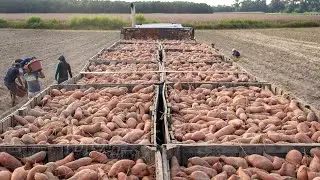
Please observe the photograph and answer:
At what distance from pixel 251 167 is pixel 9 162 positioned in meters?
2.55

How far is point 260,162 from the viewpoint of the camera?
4410mm

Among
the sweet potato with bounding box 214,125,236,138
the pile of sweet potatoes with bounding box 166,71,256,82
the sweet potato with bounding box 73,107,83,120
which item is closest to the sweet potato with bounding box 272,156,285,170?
the sweet potato with bounding box 214,125,236,138

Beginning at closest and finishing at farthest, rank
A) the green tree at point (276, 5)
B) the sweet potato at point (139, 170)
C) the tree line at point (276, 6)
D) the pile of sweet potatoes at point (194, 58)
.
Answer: the sweet potato at point (139, 170)
the pile of sweet potatoes at point (194, 58)
the tree line at point (276, 6)
the green tree at point (276, 5)

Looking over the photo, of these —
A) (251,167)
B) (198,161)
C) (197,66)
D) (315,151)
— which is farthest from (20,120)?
(197,66)

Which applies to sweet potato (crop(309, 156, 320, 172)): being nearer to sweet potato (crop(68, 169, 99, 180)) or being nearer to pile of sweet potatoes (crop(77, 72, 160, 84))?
sweet potato (crop(68, 169, 99, 180))

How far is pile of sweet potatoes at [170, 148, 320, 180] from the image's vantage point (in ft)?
13.6

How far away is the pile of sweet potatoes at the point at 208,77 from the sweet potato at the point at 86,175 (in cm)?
481

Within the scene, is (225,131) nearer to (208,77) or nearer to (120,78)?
(208,77)

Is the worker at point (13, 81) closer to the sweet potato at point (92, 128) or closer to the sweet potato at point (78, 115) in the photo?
the sweet potato at point (78, 115)

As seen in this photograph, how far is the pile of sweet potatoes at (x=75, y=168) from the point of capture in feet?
13.4

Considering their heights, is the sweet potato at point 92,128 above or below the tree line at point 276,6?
below

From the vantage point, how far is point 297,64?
1878 centimetres

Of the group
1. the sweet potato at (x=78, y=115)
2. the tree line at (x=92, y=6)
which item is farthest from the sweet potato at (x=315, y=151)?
the tree line at (x=92, y=6)

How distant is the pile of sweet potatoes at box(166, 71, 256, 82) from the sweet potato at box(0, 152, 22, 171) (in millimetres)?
4791
